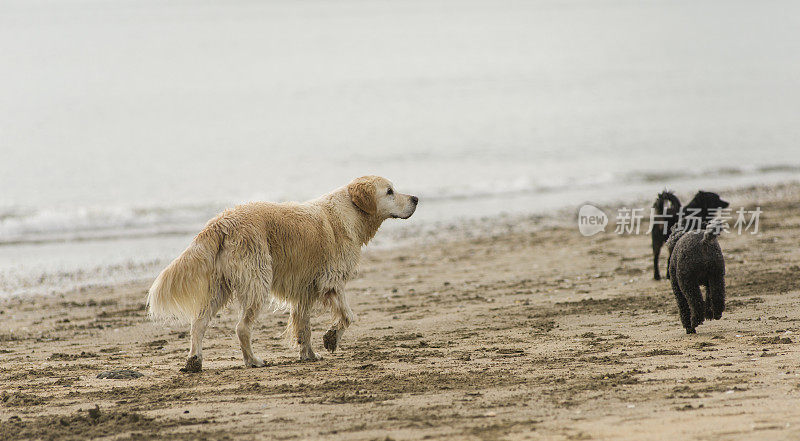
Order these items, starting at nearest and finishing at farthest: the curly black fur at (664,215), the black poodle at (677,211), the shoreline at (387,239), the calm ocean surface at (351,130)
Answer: the black poodle at (677,211), the curly black fur at (664,215), the shoreline at (387,239), the calm ocean surface at (351,130)

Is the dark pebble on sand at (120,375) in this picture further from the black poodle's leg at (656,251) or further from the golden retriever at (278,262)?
the black poodle's leg at (656,251)

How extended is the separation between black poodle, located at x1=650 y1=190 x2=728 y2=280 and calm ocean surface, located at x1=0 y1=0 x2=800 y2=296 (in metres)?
8.38

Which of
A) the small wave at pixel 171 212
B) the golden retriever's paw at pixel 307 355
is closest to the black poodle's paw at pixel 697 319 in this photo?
the golden retriever's paw at pixel 307 355

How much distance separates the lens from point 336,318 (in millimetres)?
8055

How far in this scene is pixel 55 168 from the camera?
31.5 metres

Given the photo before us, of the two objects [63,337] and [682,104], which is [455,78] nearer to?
[682,104]

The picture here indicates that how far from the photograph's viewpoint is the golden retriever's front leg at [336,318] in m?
7.98

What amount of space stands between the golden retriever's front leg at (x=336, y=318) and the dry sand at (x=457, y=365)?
0.65 ft

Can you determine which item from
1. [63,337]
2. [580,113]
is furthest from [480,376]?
[580,113]

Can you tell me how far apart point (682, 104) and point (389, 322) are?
139 feet

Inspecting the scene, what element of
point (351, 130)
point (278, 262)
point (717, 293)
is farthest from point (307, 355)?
point (351, 130)

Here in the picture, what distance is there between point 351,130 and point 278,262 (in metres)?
34.7

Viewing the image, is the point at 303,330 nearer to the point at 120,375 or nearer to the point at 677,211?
the point at 120,375

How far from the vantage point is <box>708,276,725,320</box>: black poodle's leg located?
25.3 ft
